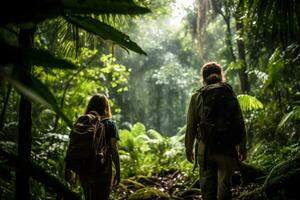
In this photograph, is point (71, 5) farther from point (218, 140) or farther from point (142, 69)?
point (142, 69)

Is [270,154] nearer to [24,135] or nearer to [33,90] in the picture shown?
[24,135]

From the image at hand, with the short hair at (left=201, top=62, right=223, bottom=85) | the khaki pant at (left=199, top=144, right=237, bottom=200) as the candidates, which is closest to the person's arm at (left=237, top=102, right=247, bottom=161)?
the khaki pant at (left=199, top=144, right=237, bottom=200)

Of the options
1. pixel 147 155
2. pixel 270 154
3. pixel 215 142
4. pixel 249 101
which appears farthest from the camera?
pixel 147 155

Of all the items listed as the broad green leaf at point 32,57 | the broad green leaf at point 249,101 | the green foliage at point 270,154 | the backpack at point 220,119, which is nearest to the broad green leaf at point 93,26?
the broad green leaf at point 32,57

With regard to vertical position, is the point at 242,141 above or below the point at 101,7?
below

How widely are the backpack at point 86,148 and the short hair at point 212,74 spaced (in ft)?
4.20

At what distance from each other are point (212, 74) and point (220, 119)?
2.02 ft

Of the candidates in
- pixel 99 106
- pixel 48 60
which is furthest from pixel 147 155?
pixel 48 60

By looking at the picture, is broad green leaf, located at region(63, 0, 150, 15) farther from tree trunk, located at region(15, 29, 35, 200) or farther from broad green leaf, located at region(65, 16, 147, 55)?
tree trunk, located at region(15, 29, 35, 200)

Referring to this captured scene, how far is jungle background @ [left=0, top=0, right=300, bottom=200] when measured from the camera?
0.70 m

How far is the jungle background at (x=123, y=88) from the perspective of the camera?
70 cm

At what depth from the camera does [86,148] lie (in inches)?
153

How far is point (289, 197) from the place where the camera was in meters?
4.17

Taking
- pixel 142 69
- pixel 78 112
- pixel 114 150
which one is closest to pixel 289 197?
pixel 114 150
